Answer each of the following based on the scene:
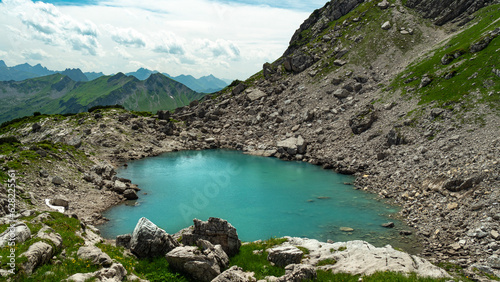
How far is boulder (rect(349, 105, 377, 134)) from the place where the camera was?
232 feet

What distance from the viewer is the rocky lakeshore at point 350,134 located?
3300 centimetres

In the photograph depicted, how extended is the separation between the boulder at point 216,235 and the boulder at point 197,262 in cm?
343

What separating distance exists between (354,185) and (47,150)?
57.2 m

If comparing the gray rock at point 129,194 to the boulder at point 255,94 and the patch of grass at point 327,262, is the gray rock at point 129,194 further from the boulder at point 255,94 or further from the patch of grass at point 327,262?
the boulder at point 255,94

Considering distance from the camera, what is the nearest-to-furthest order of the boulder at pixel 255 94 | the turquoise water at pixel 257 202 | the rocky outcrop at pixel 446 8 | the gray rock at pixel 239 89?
1. the turquoise water at pixel 257 202
2. the rocky outcrop at pixel 446 8
3. the boulder at pixel 255 94
4. the gray rock at pixel 239 89

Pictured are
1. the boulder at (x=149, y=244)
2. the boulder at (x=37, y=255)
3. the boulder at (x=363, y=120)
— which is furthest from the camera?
the boulder at (x=363, y=120)

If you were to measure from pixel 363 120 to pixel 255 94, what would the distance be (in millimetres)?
57448

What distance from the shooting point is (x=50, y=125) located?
9150 cm

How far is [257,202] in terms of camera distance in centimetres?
4828

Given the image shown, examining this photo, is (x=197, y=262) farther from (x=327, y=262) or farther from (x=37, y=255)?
(x=327, y=262)

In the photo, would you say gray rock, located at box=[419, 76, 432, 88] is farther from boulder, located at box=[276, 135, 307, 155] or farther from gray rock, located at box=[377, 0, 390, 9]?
gray rock, located at box=[377, 0, 390, 9]

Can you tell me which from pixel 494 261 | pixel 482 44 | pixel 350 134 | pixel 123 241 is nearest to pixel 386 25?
pixel 482 44

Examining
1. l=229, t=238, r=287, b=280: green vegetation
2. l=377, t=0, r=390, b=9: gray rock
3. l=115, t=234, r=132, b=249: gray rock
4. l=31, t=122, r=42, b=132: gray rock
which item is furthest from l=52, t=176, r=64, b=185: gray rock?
l=377, t=0, r=390, b=9: gray rock

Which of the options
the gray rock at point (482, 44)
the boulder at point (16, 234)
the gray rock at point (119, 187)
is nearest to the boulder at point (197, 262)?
the boulder at point (16, 234)
